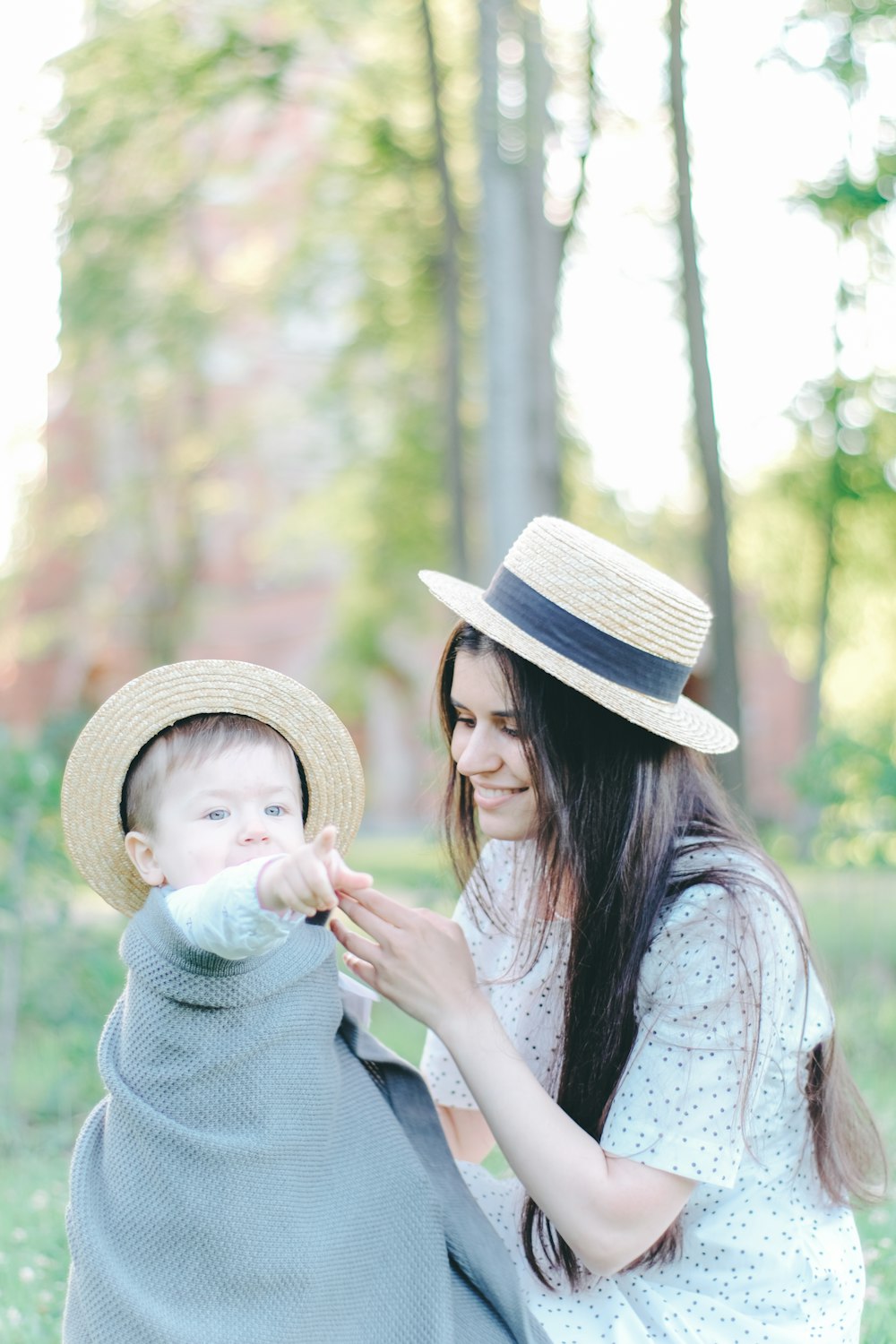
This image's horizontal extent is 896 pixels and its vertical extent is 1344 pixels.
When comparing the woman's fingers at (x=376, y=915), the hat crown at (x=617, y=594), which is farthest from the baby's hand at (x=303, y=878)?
the hat crown at (x=617, y=594)

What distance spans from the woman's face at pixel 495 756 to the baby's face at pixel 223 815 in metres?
0.31

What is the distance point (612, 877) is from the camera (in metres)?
2.17

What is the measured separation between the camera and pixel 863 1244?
11.5 ft

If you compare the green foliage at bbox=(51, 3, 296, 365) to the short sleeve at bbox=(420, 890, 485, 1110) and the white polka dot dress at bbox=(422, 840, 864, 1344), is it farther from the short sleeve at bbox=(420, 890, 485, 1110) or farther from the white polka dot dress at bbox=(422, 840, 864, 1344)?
the white polka dot dress at bbox=(422, 840, 864, 1344)

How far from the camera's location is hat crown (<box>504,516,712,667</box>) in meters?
2.25

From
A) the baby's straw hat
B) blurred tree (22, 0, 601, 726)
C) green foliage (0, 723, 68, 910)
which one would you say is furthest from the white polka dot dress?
blurred tree (22, 0, 601, 726)

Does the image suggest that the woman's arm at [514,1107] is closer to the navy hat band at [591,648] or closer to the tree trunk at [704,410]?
the navy hat band at [591,648]

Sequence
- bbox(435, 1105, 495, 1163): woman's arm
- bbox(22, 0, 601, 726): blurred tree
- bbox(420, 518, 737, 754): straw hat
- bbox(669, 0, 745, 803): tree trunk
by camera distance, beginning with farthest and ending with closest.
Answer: bbox(22, 0, 601, 726): blurred tree → bbox(669, 0, 745, 803): tree trunk → bbox(435, 1105, 495, 1163): woman's arm → bbox(420, 518, 737, 754): straw hat

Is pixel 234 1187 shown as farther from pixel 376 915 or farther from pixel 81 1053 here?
pixel 81 1053

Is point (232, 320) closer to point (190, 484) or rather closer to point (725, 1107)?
point (190, 484)

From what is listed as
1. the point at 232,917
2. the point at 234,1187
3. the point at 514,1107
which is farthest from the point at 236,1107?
the point at 514,1107

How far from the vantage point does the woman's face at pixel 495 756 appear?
7.37 ft

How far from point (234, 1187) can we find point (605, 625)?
102cm

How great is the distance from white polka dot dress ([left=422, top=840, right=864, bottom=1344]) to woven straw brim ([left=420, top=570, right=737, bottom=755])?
0.67 feet
